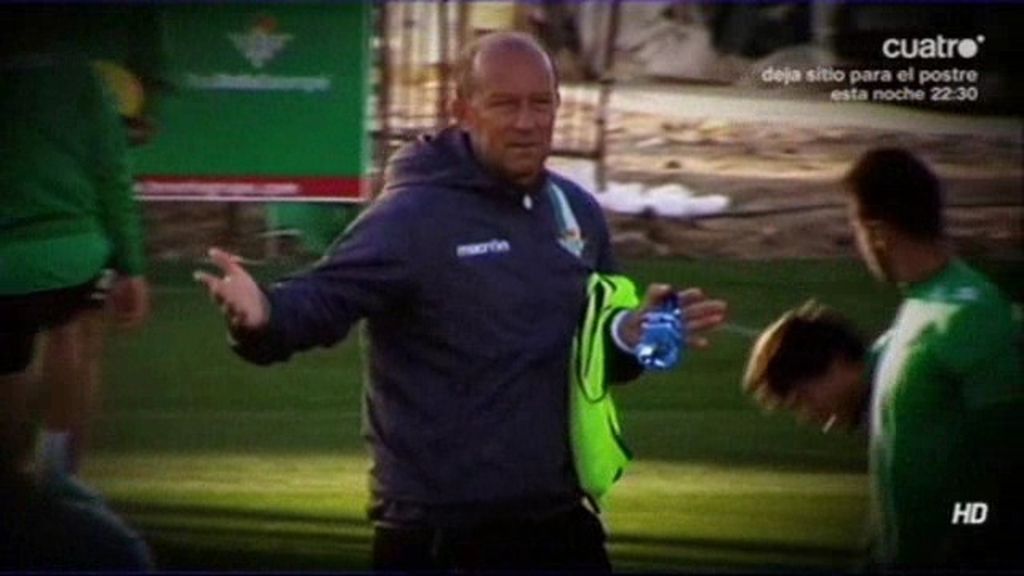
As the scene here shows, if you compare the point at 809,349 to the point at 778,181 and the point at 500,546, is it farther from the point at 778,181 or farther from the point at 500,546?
the point at 500,546

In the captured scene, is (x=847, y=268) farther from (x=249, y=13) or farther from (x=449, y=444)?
(x=249, y=13)

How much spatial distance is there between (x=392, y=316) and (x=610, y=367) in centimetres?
53

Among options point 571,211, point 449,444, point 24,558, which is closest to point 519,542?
point 449,444

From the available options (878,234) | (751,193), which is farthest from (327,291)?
(878,234)

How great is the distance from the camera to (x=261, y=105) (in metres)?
6.38

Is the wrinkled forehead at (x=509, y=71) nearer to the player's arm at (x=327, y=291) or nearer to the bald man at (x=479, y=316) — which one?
the bald man at (x=479, y=316)

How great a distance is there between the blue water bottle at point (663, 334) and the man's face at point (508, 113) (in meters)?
0.43

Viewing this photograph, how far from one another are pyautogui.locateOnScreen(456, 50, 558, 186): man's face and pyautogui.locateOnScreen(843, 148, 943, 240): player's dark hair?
0.76m

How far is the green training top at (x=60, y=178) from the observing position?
21.0 feet

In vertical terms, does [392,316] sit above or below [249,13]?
below

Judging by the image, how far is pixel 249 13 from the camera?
638cm

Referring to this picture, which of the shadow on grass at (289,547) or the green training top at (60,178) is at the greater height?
the green training top at (60,178)

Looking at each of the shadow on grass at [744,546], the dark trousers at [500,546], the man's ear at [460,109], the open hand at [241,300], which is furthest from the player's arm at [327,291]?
the shadow on grass at [744,546]

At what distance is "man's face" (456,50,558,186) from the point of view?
625 cm
